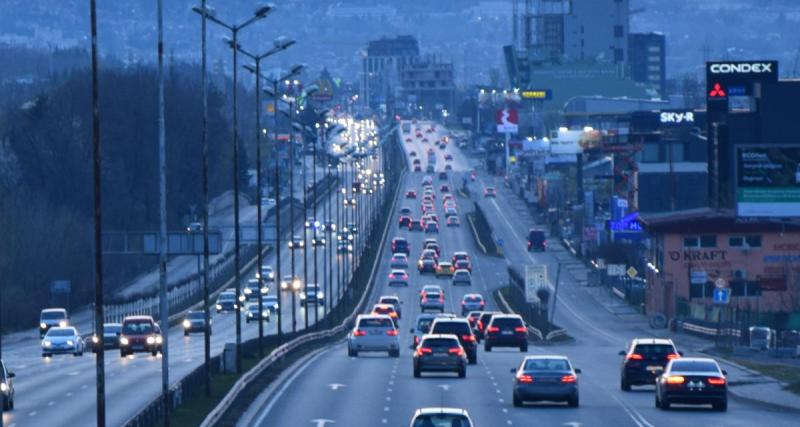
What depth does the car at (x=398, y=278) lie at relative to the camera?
468ft

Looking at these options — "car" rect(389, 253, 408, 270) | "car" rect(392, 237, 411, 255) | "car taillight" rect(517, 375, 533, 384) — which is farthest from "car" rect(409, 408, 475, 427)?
"car" rect(392, 237, 411, 255)

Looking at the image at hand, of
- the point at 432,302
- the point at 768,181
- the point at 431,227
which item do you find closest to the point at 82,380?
the point at 768,181

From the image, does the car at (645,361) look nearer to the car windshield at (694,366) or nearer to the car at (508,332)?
the car windshield at (694,366)

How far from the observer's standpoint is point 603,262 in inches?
5984

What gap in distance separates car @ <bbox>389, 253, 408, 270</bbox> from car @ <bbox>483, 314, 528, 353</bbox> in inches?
2945

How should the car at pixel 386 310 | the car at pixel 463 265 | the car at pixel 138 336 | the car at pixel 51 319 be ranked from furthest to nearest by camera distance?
the car at pixel 463 265 → the car at pixel 386 310 → the car at pixel 51 319 → the car at pixel 138 336

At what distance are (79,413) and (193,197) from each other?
427 ft

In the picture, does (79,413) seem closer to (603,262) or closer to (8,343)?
(8,343)

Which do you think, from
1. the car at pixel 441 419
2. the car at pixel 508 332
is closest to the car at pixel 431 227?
the car at pixel 508 332

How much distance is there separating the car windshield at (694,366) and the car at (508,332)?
2872 cm

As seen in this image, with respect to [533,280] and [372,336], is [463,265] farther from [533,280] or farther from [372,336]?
[372,336]

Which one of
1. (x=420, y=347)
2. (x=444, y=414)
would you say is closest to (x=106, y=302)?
(x=420, y=347)

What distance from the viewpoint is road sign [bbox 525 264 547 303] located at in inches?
4222

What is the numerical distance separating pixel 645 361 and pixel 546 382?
6.41 m
